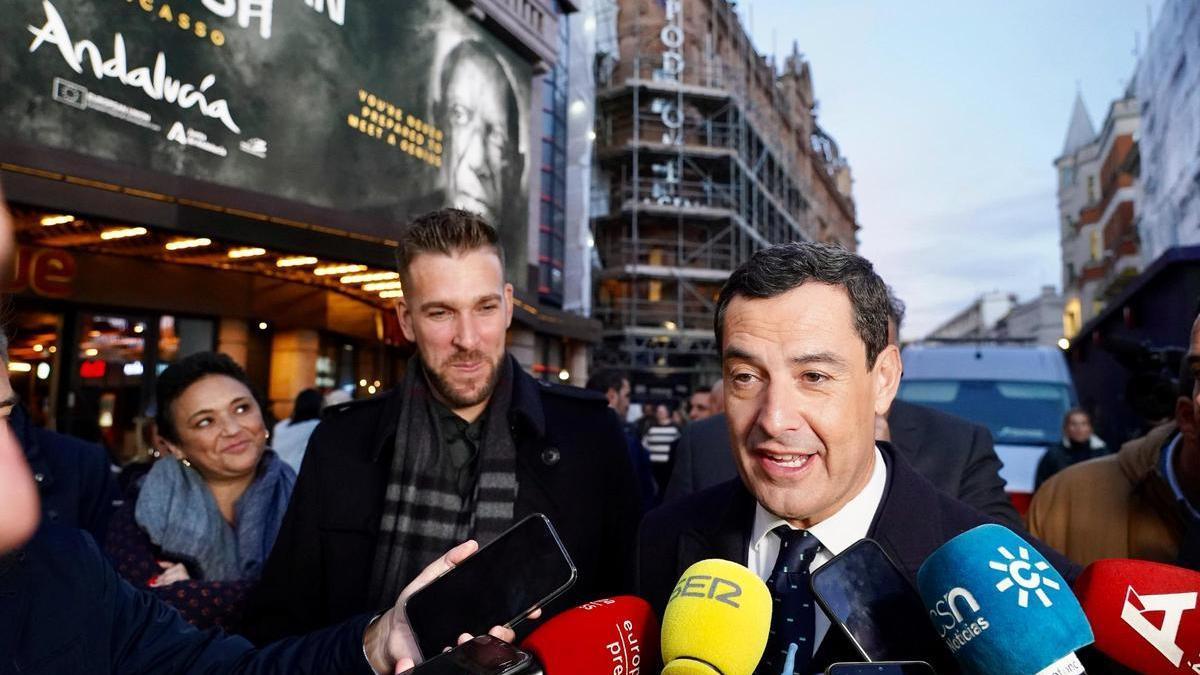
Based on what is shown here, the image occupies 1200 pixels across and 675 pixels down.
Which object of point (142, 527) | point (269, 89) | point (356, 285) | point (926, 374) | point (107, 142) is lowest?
point (142, 527)

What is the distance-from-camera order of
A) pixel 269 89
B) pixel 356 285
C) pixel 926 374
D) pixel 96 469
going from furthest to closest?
pixel 356 285 < pixel 269 89 < pixel 926 374 < pixel 96 469

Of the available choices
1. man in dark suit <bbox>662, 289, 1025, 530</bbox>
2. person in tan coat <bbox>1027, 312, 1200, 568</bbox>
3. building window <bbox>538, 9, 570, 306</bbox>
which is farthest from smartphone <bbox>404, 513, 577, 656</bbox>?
building window <bbox>538, 9, 570, 306</bbox>

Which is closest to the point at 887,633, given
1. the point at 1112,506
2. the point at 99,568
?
the point at 99,568

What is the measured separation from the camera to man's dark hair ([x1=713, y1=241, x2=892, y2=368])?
5.75 ft

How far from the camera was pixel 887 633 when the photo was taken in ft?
4.56

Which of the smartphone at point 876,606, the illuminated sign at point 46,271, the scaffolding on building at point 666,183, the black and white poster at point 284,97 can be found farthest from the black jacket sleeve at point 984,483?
the scaffolding on building at point 666,183

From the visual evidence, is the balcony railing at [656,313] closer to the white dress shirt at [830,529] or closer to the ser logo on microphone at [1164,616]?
the white dress shirt at [830,529]

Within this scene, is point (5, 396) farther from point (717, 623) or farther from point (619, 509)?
point (619, 509)

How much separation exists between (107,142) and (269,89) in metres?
2.58

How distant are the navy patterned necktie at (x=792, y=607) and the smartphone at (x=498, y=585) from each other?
47cm

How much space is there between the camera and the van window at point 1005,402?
7.57 meters

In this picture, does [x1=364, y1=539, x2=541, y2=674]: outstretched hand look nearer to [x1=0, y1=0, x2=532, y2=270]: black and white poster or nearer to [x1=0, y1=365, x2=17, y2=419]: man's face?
[x1=0, y1=365, x2=17, y2=419]: man's face

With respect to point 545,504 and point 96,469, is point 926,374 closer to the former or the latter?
point 545,504

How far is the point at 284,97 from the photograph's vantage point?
440 inches
